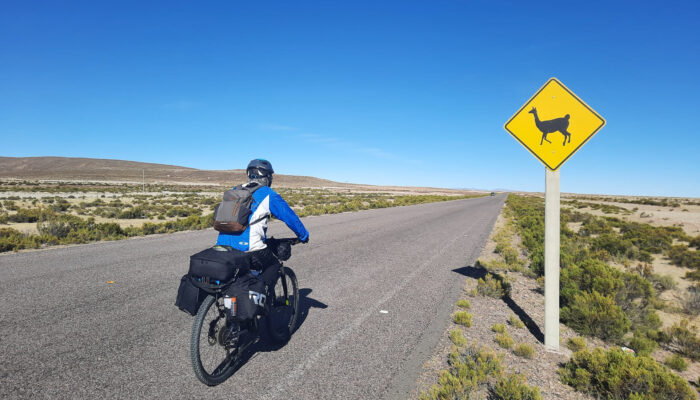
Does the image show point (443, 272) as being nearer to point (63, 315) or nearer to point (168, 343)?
point (168, 343)

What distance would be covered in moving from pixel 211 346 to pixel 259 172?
177 centimetres

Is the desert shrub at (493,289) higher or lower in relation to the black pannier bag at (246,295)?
lower

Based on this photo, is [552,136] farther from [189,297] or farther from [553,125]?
[189,297]

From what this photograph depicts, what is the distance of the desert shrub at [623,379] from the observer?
3.16 meters

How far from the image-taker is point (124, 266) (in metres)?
7.44

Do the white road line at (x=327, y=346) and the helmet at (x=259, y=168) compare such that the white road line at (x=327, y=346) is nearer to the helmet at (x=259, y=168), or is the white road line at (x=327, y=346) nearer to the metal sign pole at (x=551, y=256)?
the helmet at (x=259, y=168)

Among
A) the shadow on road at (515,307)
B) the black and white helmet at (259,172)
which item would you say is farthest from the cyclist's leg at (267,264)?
the shadow on road at (515,307)

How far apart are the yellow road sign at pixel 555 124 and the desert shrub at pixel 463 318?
2451mm

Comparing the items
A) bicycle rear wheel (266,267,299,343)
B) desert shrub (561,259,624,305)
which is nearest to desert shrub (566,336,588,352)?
desert shrub (561,259,624,305)

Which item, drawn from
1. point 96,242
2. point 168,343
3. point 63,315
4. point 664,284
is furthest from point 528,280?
point 96,242

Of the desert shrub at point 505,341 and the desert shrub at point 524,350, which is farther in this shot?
the desert shrub at point 505,341

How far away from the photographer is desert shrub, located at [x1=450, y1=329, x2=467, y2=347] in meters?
4.28

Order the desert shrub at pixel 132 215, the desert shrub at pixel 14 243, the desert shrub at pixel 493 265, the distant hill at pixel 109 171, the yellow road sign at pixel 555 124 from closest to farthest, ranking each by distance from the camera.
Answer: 1. the yellow road sign at pixel 555 124
2. the desert shrub at pixel 493 265
3. the desert shrub at pixel 14 243
4. the desert shrub at pixel 132 215
5. the distant hill at pixel 109 171

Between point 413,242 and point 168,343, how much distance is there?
9409 millimetres
